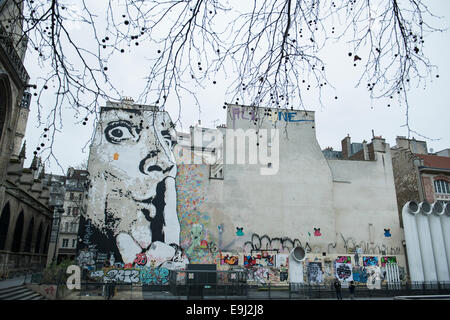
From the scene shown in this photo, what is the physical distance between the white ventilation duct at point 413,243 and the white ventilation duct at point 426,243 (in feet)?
1.32

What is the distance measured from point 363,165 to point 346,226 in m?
6.00

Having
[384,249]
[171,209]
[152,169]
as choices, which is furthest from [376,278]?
[152,169]

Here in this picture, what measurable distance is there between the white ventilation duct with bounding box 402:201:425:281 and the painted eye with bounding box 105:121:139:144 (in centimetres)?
2280

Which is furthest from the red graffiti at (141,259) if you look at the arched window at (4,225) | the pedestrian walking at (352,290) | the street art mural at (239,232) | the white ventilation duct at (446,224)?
the white ventilation duct at (446,224)

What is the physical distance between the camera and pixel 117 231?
24.2 meters

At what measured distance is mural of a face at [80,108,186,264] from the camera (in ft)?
79.6

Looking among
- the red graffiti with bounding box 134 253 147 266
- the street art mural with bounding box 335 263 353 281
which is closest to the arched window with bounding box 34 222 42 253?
the red graffiti with bounding box 134 253 147 266

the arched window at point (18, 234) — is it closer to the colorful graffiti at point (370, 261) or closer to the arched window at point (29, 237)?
the arched window at point (29, 237)

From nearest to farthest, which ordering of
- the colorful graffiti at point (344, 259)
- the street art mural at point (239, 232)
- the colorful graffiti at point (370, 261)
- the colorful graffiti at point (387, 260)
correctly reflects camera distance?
the street art mural at point (239, 232)
the colorful graffiti at point (344, 259)
the colorful graffiti at point (370, 261)
the colorful graffiti at point (387, 260)

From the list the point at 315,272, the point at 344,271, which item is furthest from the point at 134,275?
the point at 344,271

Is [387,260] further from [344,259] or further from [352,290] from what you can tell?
[352,290]

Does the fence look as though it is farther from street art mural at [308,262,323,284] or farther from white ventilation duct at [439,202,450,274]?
white ventilation duct at [439,202,450,274]

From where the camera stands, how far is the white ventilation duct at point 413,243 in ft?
83.3

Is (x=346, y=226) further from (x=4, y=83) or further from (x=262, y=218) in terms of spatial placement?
(x=4, y=83)
